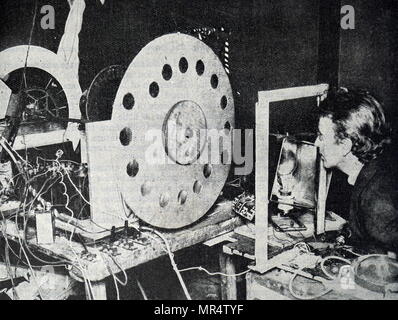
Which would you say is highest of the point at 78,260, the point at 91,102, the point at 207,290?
the point at 91,102

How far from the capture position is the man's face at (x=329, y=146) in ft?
6.09

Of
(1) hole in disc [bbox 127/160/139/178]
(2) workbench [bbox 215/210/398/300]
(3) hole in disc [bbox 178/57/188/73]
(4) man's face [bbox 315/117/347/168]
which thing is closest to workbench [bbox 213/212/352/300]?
(2) workbench [bbox 215/210/398/300]

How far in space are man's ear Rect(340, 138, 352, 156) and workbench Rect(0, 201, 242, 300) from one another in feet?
2.10

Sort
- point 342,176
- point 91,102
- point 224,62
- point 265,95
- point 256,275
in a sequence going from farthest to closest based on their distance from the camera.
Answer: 1. point 224,62
2. point 342,176
3. point 91,102
4. point 256,275
5. point 265,95

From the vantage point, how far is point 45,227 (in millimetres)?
1682

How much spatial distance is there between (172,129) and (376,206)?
2.86 ft

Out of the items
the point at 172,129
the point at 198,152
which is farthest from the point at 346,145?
the point at 172,129

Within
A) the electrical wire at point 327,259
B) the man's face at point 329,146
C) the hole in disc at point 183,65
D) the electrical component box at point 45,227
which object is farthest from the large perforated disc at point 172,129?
the electrical wire at point 327,259

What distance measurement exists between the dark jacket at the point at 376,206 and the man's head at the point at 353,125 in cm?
7

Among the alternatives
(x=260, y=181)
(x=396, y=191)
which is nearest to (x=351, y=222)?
(x=396, y=191)

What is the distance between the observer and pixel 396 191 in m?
1.66

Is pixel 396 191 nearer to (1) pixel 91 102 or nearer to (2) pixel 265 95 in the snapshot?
(2) pixel 265 95

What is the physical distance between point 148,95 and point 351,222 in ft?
3.25

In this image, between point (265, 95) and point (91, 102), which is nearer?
point (265, 95)
